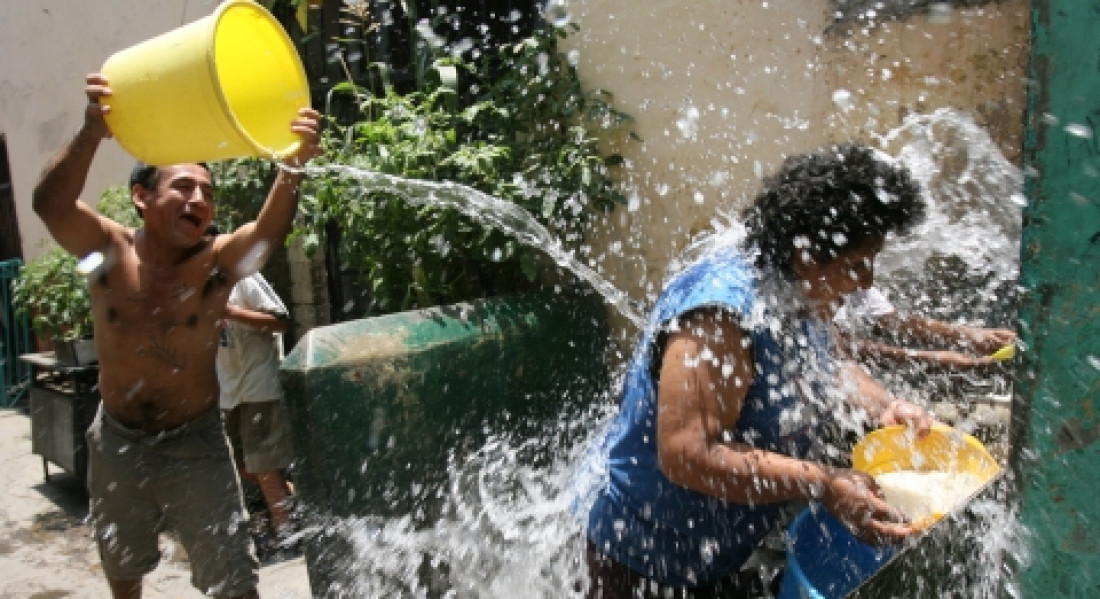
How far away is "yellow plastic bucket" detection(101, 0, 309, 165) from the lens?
7.04 feet

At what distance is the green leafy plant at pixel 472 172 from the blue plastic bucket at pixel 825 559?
2158mm

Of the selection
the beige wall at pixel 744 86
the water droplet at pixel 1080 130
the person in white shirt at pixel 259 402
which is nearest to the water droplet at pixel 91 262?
the person in white shirt at pixel 259 402

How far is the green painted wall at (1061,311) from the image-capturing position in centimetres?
A: 111

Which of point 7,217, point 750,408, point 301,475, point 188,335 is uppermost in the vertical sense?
point 750,408

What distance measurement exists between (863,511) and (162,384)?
2.29 meters

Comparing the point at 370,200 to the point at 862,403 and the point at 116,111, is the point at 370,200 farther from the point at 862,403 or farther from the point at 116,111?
the point at 862,403

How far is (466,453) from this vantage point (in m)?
3.29

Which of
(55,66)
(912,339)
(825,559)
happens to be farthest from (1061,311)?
(55,66)

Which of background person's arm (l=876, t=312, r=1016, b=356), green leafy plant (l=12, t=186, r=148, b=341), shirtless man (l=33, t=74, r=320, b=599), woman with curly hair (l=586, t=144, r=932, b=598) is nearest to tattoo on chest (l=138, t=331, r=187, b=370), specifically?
shirtless man (l=33, t=74, r=320, b=599)

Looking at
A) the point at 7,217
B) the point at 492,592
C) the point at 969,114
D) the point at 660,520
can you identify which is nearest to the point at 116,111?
the point at 660,520

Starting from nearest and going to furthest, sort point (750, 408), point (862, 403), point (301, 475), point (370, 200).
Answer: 1. point (750, 408)
2. point (862, 403)
3. point (301, 475)
4. point (370, 200)

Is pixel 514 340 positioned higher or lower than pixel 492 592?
higher

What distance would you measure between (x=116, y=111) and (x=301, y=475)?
48.7 inches

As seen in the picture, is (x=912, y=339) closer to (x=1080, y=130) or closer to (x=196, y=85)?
(x=1080, y=130)
